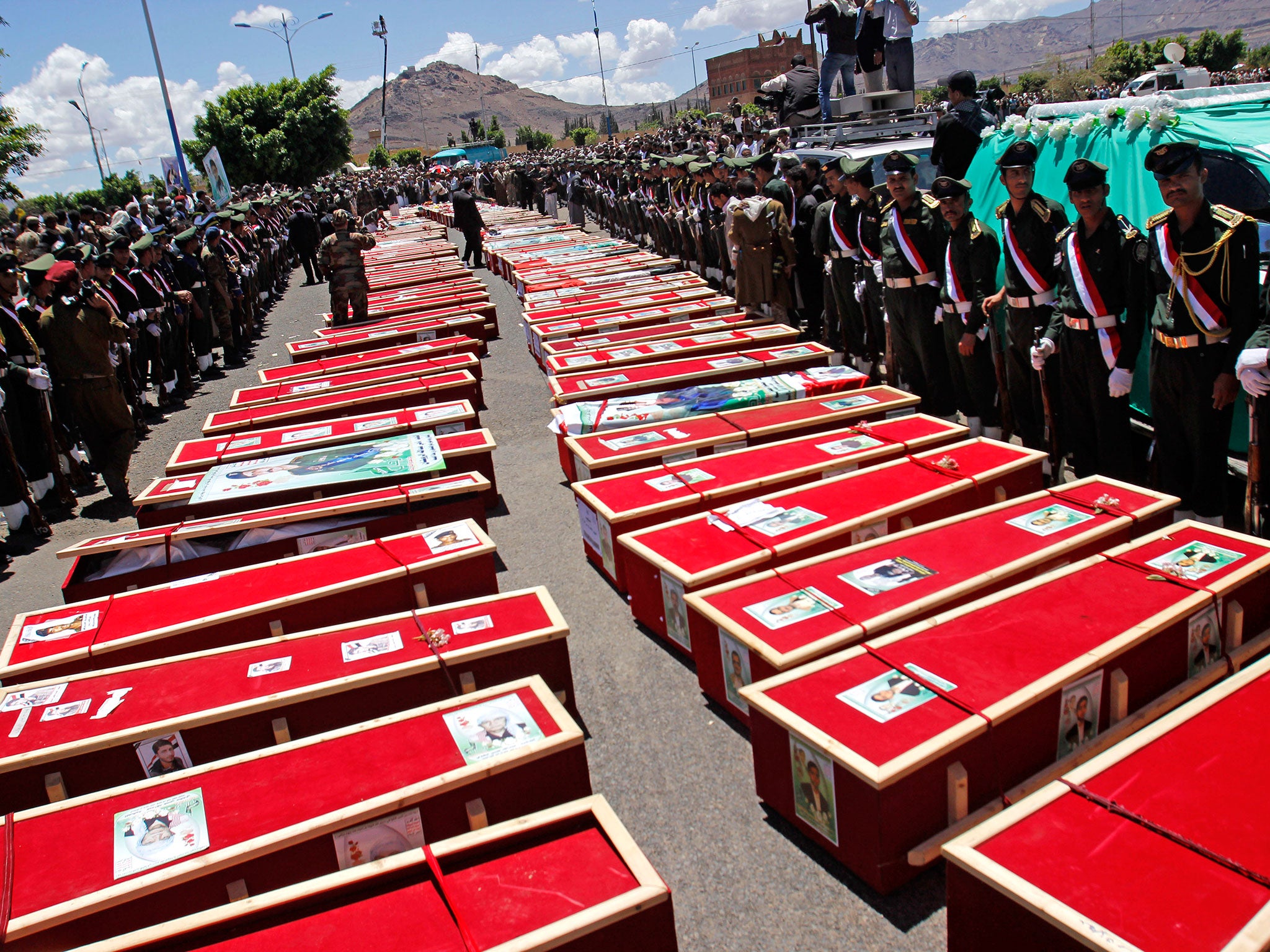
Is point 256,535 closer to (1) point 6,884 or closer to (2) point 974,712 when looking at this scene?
(1) point 6,884

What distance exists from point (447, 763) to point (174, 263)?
11886mm

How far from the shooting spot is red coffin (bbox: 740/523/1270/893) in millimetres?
2785

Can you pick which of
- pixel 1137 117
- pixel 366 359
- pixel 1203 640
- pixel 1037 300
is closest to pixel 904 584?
pixel 1203 640

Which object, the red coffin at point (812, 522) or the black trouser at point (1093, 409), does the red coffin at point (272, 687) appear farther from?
the black trouser at point (1093, 409)

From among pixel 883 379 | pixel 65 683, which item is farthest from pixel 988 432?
pixel 65 683

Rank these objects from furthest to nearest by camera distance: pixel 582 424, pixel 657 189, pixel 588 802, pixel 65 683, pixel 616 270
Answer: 1. pixel 657 189
2. pixel 616 270
3. pixel 582 424
4. pixel 65 683
5. pixel 588 802

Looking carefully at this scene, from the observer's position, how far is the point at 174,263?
41.4 ft

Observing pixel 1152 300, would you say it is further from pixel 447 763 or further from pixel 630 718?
pixel 447 763

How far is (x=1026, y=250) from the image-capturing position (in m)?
5.65

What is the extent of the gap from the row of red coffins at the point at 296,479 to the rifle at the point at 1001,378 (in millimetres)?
3512

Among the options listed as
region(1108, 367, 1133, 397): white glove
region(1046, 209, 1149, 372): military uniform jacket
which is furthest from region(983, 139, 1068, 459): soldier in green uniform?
region(1108, 367, 1133, 397): white glove

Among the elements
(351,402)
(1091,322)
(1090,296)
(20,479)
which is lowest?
(20,479)

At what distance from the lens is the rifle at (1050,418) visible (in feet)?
18.7

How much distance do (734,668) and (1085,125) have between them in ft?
16.4
